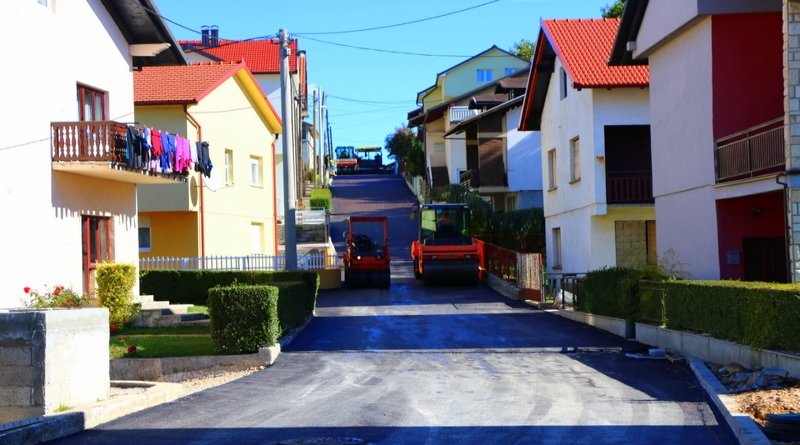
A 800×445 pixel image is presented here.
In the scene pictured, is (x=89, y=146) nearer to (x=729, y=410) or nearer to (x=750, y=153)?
(x=750, y=153)

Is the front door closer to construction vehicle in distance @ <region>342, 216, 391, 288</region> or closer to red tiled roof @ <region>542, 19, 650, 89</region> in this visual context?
construction vehicle in distance @ <region>342, 216, 391, 288</region>

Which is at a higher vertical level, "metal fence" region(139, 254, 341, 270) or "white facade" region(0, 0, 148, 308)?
"white facade" region(0, 0, 148, 308)

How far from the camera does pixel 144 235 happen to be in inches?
1152

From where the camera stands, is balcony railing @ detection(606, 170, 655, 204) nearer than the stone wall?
No

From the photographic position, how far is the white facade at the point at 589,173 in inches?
1043

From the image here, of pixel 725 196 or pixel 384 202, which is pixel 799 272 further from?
pixel 384 202

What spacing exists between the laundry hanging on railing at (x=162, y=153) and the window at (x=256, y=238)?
10263 mm

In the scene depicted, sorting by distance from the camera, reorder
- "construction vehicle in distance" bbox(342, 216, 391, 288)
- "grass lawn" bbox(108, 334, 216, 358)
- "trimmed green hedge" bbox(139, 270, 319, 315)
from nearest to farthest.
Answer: "grass lawn" bbox(108, 334, 216, 358)
"trimmed green hedge" bbox(139, 270, 319, 315)
"construction vehicle in distance" bbox(342, 216, 391, 288)

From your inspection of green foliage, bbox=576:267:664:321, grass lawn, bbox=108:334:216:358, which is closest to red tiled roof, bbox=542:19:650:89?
green foliage, bbox=576:267:664:321

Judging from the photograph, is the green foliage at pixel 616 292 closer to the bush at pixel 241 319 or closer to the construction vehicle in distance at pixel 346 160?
the bush at pixel 241 319

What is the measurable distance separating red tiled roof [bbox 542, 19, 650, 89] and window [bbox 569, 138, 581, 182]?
9.14 feet

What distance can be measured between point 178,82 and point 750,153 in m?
19.2

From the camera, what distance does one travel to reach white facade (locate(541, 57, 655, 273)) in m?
26.5

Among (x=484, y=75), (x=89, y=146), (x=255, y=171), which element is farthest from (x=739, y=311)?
(x=484, y=75)
